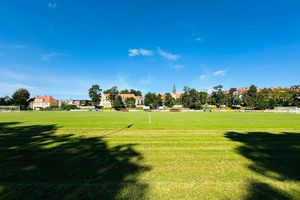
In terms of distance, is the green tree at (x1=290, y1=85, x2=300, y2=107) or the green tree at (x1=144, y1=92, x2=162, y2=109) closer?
the green tree at (x1=290, y1=85, x2=300, y2=107)

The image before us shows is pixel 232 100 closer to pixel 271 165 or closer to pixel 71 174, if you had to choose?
pixel 271 165

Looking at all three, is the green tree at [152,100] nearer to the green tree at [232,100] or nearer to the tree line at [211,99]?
the tree line at [211,99]

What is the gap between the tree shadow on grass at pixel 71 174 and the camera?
4305mm

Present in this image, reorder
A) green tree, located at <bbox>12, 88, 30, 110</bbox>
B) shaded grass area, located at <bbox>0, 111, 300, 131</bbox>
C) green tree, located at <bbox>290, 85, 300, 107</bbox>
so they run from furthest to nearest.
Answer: green tree, located at <bbox>12, 88, 30, 110</bbox> → green tree, located at <bbox>290, 85, 300, 107</bbox> → shaded grass area, located at <bbox>0, 111, 300, 131</bbox>

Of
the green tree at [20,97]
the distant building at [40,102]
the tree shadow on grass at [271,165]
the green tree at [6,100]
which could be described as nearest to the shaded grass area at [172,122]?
the tree shadow on grass at [271,165]

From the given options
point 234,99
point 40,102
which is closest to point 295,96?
point 234,99

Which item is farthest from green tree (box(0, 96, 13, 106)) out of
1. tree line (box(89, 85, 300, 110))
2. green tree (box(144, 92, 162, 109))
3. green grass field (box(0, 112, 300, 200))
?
green grass field (box(0, 112, 300, 200))

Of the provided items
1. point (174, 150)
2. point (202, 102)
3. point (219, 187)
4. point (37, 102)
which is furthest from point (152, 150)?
point (37, 102)

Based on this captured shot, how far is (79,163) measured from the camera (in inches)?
265

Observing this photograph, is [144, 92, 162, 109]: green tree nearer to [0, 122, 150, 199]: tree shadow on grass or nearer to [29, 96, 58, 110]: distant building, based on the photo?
[29, 96, 58, 110]: distant building

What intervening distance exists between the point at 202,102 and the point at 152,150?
4662 inches

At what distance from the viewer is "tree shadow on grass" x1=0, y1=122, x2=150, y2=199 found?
4.30m

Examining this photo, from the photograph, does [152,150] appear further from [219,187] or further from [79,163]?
[219,187]

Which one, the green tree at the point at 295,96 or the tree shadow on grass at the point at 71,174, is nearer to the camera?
the tree shadow on grass at the point at 71,174
